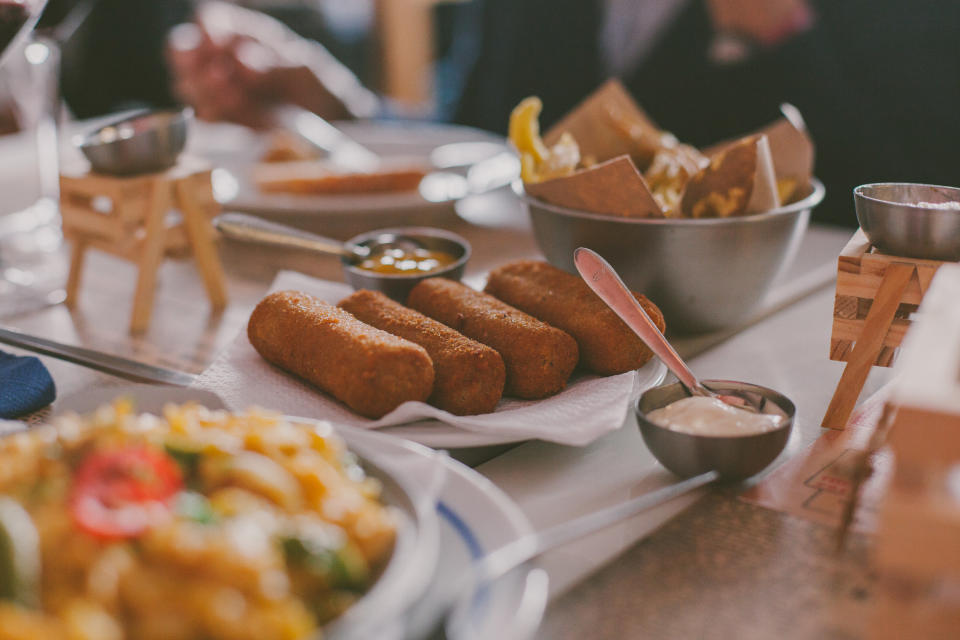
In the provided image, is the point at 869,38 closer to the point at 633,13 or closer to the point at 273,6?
the point at 633,13

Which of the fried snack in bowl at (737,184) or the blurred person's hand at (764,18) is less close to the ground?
the blurred person's hand at (764,18)

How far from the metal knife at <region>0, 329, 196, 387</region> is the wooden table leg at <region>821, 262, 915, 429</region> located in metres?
0.81

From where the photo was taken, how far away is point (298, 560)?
589 millimetres

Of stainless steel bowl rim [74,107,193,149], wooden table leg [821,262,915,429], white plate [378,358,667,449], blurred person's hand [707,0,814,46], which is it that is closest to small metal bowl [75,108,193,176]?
stainless steel bowl rim [74,107,193,149]

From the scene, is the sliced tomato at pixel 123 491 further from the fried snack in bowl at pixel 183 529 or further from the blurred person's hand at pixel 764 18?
the blurred person's hand at pixel 764 18

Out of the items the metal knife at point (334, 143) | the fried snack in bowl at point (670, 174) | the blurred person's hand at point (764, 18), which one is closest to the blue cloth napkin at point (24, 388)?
the fried snack in bowl at point (670, 174)

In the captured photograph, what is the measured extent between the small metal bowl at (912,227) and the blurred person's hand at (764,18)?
68.8 inches

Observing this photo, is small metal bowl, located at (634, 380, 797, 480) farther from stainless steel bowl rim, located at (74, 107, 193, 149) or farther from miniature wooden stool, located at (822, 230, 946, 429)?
stainless steel bowl rim, located at (74, 107, 193, 149)

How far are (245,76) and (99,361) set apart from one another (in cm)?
189

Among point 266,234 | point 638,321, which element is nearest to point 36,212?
point 266,234

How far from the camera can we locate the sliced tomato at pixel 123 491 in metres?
0.57

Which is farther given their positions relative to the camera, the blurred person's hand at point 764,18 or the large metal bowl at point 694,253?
the blurred person's hand at point 764,18

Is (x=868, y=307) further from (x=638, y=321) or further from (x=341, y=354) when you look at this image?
(x=341, y=354)

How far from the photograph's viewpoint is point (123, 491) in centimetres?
61
